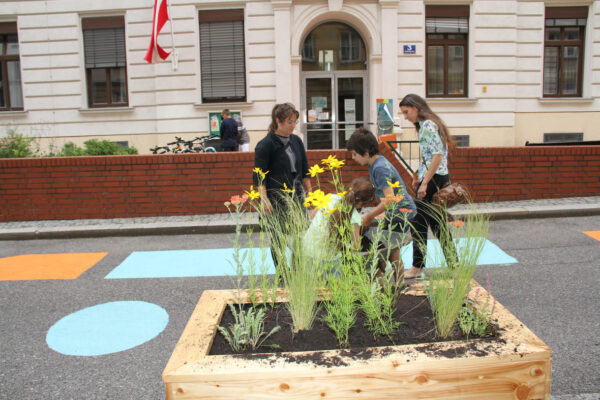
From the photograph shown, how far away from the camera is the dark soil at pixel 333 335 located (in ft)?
7.29

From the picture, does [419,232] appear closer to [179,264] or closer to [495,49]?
[179,264]

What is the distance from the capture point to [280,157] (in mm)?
4555

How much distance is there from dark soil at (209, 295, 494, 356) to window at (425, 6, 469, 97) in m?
14.0

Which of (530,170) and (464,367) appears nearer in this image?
(464,367)

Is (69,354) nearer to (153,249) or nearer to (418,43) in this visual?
(153,249)

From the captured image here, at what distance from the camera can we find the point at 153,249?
278 inches

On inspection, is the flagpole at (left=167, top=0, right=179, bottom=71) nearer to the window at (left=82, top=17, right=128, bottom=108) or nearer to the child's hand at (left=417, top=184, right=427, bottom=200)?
the window at (left=82, top=17, right=128, bottom=108)

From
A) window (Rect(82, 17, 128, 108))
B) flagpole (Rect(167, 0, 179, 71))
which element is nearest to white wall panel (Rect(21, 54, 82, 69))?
window (Rect(82, 17, 128, 108))

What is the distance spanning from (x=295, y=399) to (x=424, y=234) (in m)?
3.09

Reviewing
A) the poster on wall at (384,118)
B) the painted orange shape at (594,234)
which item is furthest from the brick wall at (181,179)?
the poster on wall at (384,118)

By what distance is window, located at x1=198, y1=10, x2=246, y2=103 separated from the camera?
14.9 m

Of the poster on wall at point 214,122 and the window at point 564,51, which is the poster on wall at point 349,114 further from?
the window at point 564,51

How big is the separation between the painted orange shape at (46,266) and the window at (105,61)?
9.89 metres

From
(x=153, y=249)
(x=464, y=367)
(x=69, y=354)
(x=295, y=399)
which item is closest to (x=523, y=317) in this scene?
(x=464, y=367)
